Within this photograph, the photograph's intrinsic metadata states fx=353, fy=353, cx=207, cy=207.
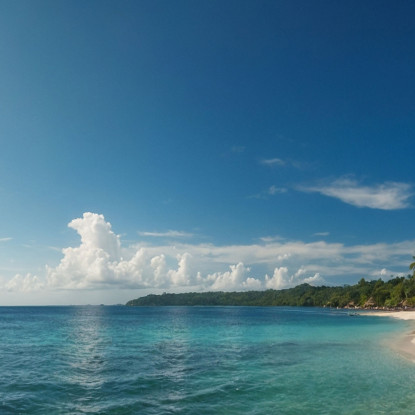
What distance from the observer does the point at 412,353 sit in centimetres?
3397

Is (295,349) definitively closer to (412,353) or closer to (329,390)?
(412,353)

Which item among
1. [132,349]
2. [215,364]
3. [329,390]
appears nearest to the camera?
[329,390]

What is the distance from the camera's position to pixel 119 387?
72.4 ft

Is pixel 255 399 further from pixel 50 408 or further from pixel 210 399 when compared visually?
pixel 50 408

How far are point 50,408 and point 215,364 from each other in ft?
49.0

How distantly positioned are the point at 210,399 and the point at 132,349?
886 inches

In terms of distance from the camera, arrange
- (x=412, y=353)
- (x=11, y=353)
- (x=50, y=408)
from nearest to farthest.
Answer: (x=50, y=408) → (x=412, y=353) → (x=11, y=353)

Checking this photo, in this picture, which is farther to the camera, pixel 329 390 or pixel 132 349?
pixel 132 349

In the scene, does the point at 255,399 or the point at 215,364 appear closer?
the point at 255,399

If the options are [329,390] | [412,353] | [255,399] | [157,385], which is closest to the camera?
[255,399]

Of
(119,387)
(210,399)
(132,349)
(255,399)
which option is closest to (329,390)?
(255,399)

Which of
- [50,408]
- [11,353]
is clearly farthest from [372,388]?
[11,353]

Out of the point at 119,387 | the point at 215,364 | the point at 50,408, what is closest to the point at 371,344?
the point at 215,364

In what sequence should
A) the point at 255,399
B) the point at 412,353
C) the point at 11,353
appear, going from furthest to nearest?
1. the point at 11,353
2. the point at 412,353
3. the point at 255,399
